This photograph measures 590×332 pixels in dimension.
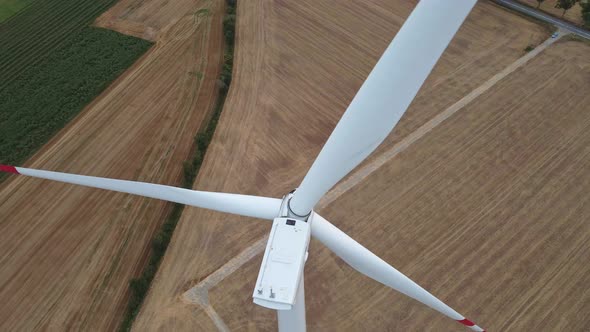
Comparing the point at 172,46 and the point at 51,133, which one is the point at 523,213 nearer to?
the point at 172,46

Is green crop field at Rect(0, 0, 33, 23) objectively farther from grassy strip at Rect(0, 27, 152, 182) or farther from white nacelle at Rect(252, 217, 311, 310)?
white nacelle at Rect(252, 217, 311, 310)

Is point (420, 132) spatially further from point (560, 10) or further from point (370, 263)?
point (560, 10)

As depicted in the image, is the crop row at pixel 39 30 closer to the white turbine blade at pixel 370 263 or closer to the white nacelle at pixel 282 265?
the white nacelle at pixel 282 265

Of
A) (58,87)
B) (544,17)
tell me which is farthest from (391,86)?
(544,17)

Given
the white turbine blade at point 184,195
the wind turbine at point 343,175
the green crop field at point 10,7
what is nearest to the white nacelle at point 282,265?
the wind turbine at point 343,175

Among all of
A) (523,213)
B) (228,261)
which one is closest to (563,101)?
(523,213)

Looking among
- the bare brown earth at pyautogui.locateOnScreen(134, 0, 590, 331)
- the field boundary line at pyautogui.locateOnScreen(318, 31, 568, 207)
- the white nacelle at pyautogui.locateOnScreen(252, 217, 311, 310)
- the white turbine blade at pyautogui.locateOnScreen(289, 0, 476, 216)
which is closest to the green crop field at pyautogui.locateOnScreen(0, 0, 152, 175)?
the bare brown earth at pyautogui.locateOnScreen(134, 0, 590, 331)
